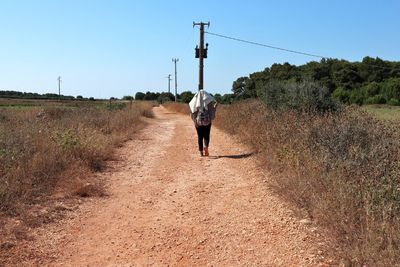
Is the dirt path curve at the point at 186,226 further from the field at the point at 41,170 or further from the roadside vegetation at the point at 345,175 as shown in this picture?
the field at the point at 41,170

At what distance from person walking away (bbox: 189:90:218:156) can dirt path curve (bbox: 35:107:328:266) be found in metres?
2.40

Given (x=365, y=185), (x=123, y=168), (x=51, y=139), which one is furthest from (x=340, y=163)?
(x=51, y=139)

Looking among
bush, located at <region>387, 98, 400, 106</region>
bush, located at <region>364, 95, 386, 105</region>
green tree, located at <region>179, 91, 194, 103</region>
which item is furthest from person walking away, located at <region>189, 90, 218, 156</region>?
green tree, located at <region>179, 91, 194, 103</region>

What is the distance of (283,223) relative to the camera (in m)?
5.53

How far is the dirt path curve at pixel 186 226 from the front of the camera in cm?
457

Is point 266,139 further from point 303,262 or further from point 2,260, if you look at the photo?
point 2,260

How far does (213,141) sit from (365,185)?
9.60m

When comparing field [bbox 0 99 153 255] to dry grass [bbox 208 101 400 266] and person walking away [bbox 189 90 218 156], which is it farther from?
dry grass [bbox 208 101 400 266]

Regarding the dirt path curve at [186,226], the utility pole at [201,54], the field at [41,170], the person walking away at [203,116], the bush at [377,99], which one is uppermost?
→ the utility pole at [201,54]

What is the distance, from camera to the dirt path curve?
457 centimetres

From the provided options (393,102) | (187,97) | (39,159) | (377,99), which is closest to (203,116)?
(39,159)

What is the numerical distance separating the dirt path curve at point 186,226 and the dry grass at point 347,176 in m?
0.37

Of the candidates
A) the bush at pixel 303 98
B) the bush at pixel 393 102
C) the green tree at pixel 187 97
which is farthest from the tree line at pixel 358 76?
the bush at pixel 303 98

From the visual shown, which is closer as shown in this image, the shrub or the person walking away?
the person walking away
